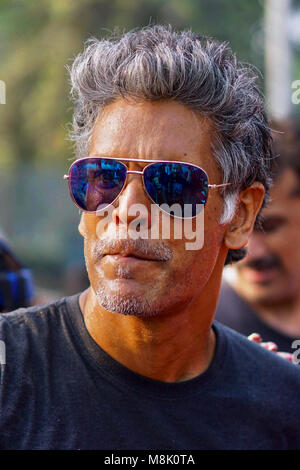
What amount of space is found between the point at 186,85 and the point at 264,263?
262 cm

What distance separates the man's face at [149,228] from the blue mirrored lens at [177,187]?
0.13 ft

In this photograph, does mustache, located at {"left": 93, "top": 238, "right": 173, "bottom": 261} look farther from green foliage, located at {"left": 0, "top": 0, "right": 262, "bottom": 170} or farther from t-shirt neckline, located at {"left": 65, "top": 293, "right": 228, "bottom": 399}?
green foliage, located at {"left": 0, "top": 0, "right": 262, "bottom": 170}

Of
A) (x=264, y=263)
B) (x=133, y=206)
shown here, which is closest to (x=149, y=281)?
(x=133, y=206)

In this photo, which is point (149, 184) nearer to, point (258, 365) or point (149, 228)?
point (149, 228)

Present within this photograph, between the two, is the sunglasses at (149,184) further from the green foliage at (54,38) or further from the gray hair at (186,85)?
the green foliage at (54,38)

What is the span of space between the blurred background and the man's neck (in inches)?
517

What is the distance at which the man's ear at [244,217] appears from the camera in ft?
9.93

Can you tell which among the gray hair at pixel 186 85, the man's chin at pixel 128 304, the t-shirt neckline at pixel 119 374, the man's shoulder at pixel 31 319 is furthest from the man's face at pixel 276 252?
the man's chin at pixel 128 304

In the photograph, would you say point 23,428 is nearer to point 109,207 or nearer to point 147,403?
point 147,403

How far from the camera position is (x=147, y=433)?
264 centimetres

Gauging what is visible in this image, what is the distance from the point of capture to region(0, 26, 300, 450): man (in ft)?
8.48

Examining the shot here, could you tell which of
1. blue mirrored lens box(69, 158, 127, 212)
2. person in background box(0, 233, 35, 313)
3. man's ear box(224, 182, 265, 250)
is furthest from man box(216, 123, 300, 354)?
blue mirrored lens box(69, 158, 127, 212)

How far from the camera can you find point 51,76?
18453 millimetres
